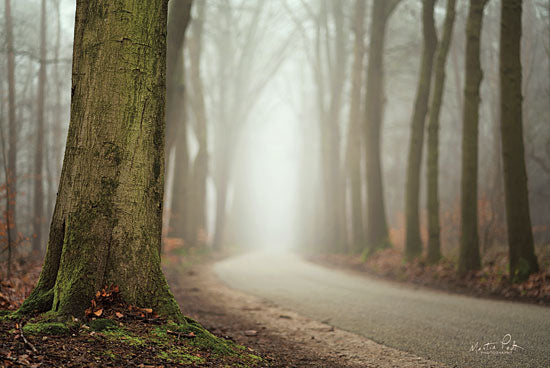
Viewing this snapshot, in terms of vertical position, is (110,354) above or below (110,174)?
below

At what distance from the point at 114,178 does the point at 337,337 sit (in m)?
3.32

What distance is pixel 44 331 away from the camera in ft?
11.0

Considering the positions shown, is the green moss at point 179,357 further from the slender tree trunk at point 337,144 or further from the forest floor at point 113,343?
the slender tree trunk at point 337,144

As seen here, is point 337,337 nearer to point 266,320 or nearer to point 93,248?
point 266,320

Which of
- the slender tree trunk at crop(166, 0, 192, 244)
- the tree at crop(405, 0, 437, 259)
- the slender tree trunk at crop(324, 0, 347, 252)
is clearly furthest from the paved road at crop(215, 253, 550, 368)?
the slender tree trunk at crop(324, 0, 347, 252)

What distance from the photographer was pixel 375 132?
618 inches

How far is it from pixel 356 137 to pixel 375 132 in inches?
135

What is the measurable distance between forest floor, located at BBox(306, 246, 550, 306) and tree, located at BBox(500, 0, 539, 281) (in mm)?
326

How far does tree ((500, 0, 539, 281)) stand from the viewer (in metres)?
8.08

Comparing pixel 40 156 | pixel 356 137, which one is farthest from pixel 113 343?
pixel 356 137

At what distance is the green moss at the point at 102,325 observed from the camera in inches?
139

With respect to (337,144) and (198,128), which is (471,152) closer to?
(337,144)

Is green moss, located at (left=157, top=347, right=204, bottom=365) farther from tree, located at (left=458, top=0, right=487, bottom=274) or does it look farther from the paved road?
tree, located at (left=458, top=0, right=487, bottom=274)

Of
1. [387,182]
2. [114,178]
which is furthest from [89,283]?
[387,182]
